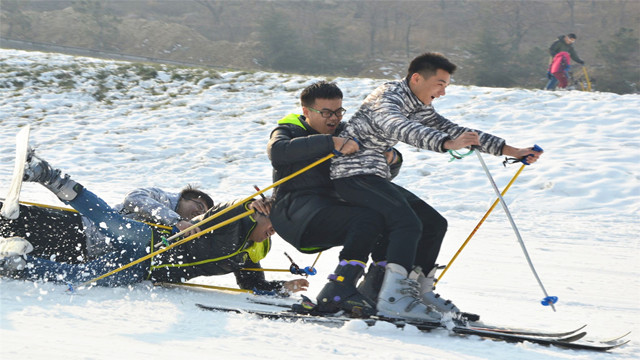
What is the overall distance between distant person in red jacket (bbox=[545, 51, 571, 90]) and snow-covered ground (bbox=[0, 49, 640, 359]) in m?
2.50

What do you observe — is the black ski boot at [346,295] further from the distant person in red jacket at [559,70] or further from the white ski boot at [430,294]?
the distant person in red jacket at [559,70]

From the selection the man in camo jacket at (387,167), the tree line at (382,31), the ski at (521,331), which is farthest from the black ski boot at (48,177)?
the tree line at (382,31)

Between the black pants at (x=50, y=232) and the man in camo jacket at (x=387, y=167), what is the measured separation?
1.87 metres

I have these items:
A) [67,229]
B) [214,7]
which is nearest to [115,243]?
[67,229]

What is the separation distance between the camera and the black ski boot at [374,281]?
391cm

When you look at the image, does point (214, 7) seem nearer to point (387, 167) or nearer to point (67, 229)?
point (67, 229)

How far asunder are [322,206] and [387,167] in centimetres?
46

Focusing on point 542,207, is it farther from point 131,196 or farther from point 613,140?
point 131,196

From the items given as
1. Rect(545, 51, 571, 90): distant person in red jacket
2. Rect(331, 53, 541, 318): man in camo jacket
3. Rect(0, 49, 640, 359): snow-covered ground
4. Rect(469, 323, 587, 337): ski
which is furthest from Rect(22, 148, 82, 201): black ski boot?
Rect(545, 51, 571, 90): distant person in red jacket

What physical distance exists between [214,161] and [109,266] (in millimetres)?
7656

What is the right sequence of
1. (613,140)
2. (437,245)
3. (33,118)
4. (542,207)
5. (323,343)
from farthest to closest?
(33,118)
(613,140)
(542,207)
(437,245)
(323,343)

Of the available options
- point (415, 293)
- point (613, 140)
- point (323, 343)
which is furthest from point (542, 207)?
point (323, 343)

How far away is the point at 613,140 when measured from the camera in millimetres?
11562

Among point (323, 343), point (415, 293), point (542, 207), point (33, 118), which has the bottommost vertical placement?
point (323, 343)
